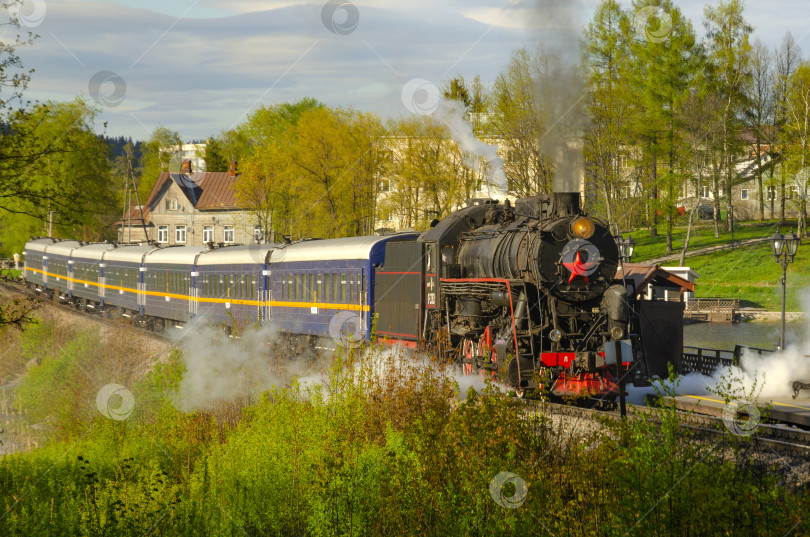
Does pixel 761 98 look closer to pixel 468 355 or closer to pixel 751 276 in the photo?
pixel 751 276

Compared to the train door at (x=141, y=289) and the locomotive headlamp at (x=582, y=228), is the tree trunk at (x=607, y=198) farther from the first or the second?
the locomotive headlamp at (x=582, y=228)

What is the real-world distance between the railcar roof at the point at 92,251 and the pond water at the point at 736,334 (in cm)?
3036

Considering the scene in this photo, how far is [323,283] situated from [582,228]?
10.1 metres

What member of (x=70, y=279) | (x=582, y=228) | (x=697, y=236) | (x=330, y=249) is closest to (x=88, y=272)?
(x=70, y=279)

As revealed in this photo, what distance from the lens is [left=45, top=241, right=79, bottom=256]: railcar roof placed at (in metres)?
50.9

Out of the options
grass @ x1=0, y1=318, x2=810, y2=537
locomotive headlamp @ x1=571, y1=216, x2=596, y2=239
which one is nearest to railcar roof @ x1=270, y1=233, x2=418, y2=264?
locomotive headlamp @ x1=571, y1=216, x2=596, y2=239

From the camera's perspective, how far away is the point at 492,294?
15.5 meters

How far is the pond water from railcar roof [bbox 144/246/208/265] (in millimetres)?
21219

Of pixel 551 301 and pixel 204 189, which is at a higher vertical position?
pixel 204 189

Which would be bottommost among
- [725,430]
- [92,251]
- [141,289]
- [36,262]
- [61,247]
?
[725,430]

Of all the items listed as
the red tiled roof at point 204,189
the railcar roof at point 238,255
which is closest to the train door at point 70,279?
the railcar roof at point 238,255

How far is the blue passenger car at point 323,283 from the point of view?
20734 mm

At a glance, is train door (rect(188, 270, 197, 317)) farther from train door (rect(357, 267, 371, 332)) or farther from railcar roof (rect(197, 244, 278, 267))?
train door (rect(357, 267, 371, 332))

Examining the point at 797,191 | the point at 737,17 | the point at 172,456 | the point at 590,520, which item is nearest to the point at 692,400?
the point at 590,520
